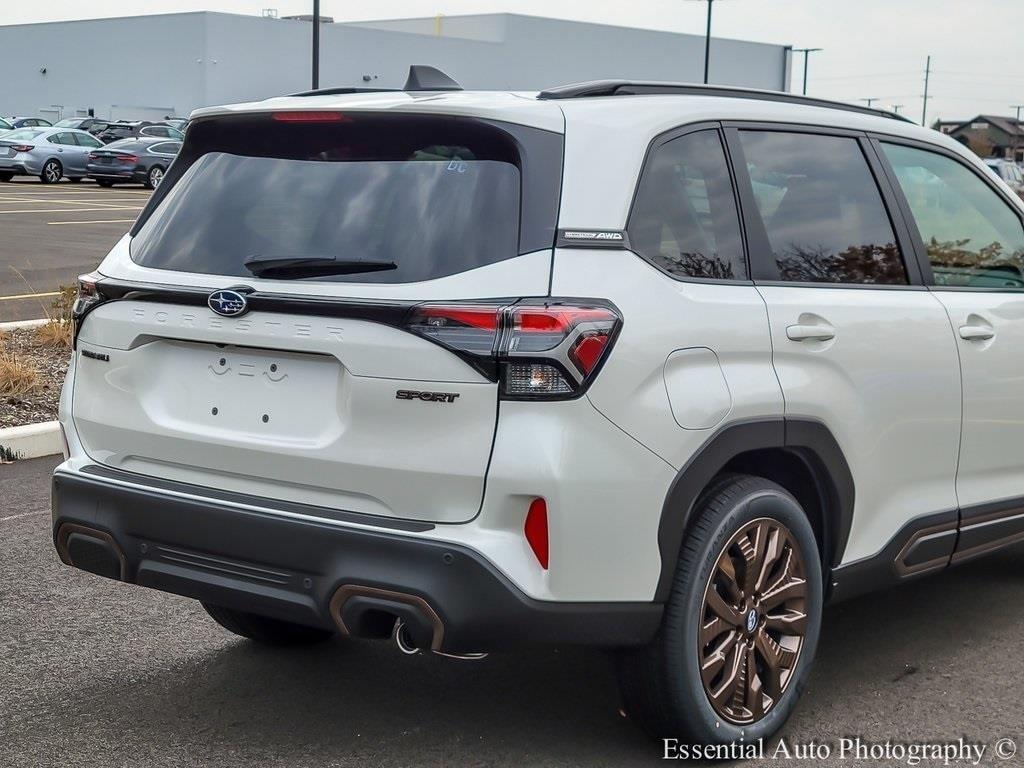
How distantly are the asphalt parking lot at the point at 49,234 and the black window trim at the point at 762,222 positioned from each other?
8654 millimetres

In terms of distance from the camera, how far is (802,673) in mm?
4223

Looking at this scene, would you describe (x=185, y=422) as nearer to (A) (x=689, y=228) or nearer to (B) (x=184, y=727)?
(B) (x=184, y=727)

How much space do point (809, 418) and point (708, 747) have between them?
0.96 meters

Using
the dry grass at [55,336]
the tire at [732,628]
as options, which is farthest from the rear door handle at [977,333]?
the dry grass at [55,336]

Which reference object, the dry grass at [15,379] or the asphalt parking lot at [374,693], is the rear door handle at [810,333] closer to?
the asphalt parking lot at [374,693]

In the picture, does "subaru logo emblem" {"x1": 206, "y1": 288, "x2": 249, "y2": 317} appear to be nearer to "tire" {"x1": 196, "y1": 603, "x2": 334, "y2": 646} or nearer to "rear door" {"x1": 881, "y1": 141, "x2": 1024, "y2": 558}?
"tire" {"x1": 196, "y1": 603, "x2": 334, "y2": 646}

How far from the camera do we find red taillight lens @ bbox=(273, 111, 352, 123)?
12.8ft

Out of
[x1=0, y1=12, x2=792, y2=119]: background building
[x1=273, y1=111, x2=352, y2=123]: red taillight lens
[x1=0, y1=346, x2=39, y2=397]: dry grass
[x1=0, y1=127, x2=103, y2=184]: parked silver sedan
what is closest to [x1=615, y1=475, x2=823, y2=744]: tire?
[x1=273, y1=111, x2=352, y2=123]: red taillight lens

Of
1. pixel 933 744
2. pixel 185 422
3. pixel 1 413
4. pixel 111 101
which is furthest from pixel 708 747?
pixel 111 101

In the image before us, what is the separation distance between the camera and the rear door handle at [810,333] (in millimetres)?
4074

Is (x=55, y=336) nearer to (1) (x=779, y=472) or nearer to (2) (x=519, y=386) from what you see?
(1) (x=779, y=472)

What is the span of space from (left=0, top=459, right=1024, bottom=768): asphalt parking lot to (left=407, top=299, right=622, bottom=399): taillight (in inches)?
46.5

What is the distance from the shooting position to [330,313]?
3656mm

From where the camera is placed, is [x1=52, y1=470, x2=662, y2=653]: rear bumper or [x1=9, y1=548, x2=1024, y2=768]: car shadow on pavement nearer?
[x1=52, y1=470, x2=662, y2=653]: rear bumper
